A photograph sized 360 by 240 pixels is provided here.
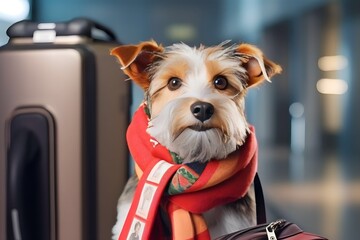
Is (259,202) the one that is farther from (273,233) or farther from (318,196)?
(318,196)

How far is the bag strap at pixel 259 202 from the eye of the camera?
570 mm

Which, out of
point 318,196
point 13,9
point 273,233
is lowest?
point 318,196

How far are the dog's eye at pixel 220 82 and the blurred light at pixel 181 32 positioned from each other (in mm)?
169

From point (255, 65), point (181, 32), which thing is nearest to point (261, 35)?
point (181, 32)

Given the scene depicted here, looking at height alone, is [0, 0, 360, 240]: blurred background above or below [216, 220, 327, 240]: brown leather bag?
above

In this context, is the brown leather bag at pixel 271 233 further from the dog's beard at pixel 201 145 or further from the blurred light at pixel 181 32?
the blurred light at pixel 181 32

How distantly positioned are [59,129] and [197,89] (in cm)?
20

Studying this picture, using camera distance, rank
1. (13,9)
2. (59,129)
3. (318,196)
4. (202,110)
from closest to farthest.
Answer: (202,110), (59,129), (13,9), (318,196)

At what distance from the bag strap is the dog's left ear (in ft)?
0.34

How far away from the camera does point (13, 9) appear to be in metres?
0.72

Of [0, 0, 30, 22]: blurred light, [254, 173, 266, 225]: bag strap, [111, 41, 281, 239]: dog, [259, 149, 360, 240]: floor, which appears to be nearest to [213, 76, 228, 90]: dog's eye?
[111, 41, 281, 239]: dog

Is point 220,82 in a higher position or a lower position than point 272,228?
higher

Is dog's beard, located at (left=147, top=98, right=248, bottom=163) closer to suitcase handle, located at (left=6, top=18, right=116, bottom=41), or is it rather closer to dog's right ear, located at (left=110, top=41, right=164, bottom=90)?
dog's right ear, located at (left=110, top=41, right=164, bottom=90)

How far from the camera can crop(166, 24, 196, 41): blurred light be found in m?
0.68
